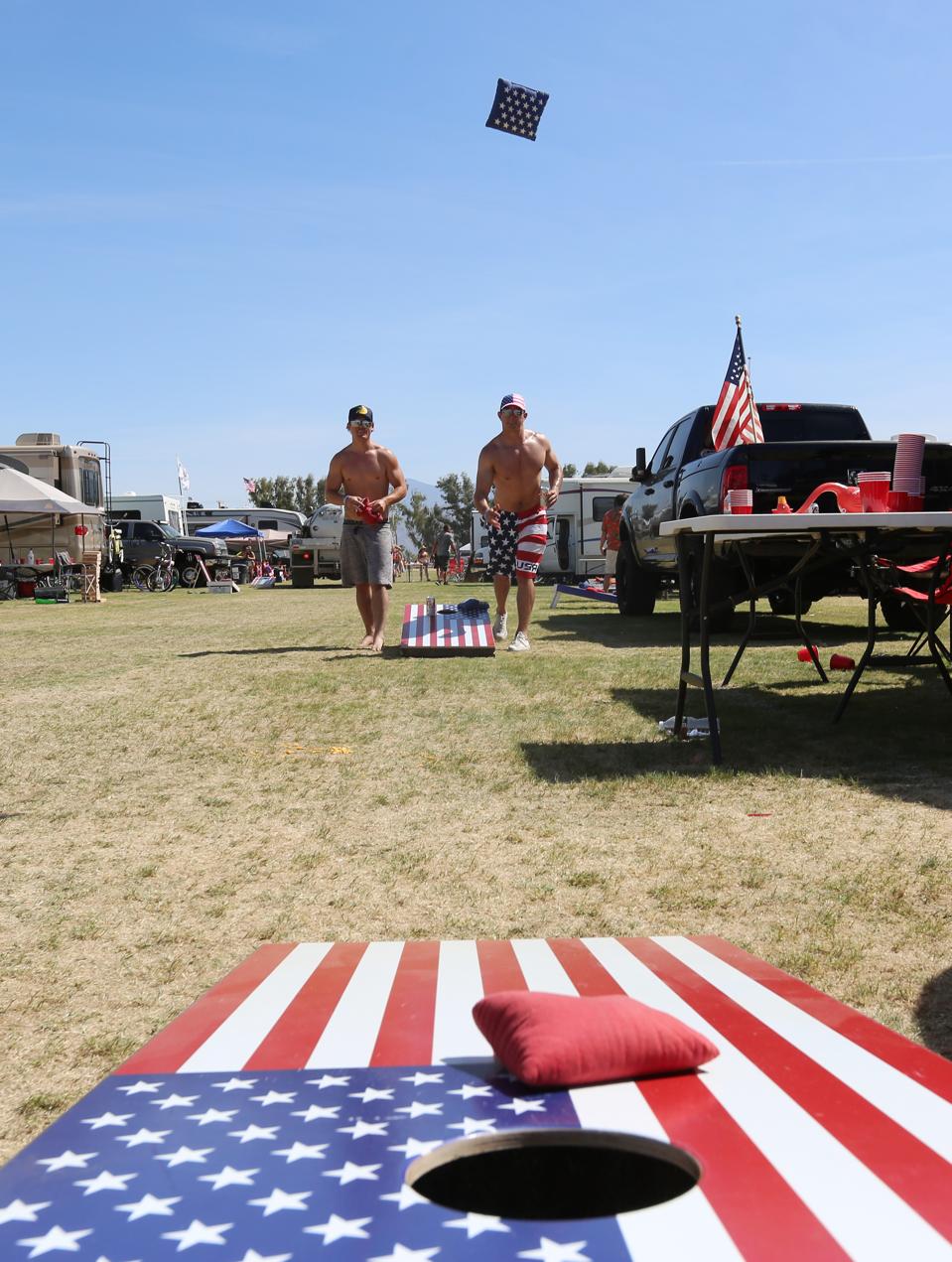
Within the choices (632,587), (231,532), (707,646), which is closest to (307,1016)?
(707,646)

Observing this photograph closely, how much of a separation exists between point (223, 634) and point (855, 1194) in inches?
399

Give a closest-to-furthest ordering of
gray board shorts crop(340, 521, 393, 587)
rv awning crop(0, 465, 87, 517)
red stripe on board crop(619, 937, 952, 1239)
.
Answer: red stripe on board crop(619, 937, 952, 1239), gray board shorts crop(340, 521, 393, 587), rv awning crop(0, 465, 87, 517)

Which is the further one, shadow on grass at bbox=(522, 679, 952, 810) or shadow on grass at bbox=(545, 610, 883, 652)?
shadow on grass at bbox=(545, 610, 883, 652)

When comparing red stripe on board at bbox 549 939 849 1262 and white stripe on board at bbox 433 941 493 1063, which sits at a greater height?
red stripe on board at bbox 549 939 849 1262

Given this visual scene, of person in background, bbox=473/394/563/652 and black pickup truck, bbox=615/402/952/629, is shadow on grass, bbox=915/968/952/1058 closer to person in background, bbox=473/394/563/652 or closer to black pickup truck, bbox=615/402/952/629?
black pickup truck, bbox=615/402/952/629

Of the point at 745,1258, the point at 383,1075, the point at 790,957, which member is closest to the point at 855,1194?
the point at 745,1258

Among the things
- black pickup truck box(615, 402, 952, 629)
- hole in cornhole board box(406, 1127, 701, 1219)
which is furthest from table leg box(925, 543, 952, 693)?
hole in cornhole board box(406, 1127, 701, 1219)

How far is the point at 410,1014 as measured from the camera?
1.92 meters

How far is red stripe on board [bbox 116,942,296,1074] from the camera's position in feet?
5.61

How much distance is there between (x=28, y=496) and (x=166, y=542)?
849 centimetres

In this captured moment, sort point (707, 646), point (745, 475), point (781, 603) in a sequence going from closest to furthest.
→ point (707, 646) < point (745, 475) < point (781, 603)

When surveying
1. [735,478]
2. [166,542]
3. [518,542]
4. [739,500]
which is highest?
[735,478]

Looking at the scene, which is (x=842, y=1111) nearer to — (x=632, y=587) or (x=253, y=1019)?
(x=253, y=1019)

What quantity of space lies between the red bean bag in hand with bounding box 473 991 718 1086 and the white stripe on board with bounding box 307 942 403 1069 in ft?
0.66
